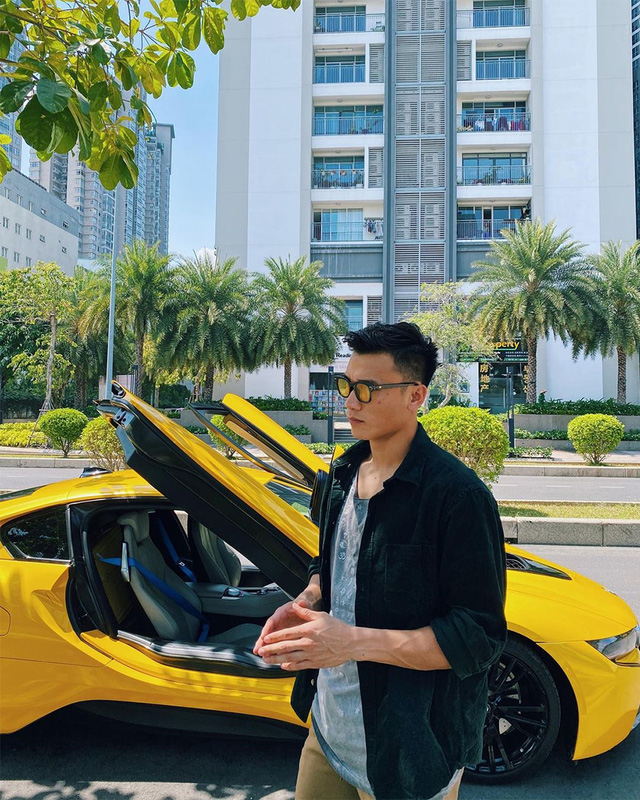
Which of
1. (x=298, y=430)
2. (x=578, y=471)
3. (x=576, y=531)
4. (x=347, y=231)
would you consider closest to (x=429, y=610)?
(x=576, y=531)

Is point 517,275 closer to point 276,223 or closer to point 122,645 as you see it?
point 276,223

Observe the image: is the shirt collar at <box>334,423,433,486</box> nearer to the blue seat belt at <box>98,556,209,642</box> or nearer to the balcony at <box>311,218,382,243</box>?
the blue seat belt at <box>98,556,209,642</box>

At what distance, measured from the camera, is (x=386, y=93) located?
116ft

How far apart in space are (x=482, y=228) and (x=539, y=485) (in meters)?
25.6

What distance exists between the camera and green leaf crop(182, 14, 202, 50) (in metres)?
2.89

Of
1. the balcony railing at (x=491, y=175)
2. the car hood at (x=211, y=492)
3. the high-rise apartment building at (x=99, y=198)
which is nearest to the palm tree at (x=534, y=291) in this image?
the balcony railing at (x=491, y=175)

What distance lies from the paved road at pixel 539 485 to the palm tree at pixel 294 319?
13231 mm

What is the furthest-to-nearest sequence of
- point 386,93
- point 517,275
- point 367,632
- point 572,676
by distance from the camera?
point 386,93 < point 517,275 < point 572,676 < point 367,632

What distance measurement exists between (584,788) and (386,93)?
38.8m

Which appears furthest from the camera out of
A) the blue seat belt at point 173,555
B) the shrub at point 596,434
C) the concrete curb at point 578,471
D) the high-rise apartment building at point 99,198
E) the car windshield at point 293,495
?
the high-rise apartment building at point 99,198

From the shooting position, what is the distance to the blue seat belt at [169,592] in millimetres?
2703

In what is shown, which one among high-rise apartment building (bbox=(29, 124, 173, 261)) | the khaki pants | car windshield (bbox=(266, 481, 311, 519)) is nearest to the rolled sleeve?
the khaki pants

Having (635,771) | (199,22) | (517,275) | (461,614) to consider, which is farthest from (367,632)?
(517,275)

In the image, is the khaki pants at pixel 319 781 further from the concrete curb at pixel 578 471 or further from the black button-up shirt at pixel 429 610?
the concrete curb at pixel 578 471
